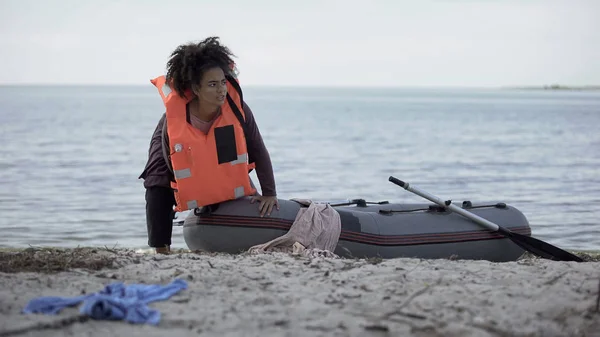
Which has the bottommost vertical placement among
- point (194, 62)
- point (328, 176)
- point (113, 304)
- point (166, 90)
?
point (328, 176)

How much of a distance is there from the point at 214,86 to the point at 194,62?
0.20 meters

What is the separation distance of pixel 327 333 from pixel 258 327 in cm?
28

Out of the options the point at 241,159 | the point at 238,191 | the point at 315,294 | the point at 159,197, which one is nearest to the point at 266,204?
the point at 238,191

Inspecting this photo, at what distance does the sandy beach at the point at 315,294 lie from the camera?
3.10 metres

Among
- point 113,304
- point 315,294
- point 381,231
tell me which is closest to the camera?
point 113,304

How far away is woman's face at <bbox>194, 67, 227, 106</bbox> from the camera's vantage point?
495 centimetres

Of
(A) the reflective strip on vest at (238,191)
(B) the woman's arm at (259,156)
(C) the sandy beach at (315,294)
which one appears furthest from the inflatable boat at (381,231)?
(C) the sandy beach at (315,294)

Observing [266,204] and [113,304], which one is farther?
[266,204]

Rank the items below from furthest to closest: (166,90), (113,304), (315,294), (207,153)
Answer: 1. (166,90)
2. (207,153)
3. (315,294)
4. (113,304)

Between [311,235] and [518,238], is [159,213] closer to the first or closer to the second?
[311,235]

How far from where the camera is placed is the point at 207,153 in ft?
16.7

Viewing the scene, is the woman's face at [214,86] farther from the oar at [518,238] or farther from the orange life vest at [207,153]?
the oar at [518,238]

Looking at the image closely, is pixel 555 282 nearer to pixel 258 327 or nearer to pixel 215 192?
pixel 258 327

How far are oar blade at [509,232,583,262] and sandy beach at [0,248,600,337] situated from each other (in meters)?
0.94
